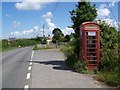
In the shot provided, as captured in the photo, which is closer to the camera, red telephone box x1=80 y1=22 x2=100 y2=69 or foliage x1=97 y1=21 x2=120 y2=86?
foliage x1=97 y1=21 x2=120 y2=86

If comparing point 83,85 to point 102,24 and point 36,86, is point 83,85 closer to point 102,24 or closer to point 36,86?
point 36,86

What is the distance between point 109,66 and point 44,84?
445cm

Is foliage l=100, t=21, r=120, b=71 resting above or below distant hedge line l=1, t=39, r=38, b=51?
above

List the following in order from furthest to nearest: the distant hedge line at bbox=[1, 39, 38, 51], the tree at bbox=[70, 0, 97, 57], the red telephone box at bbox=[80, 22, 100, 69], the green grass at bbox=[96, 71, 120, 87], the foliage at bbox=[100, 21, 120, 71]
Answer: the distant hedge line at bbox=[1, 39, 38, 51] < the tree at bbox=[70, 0, 97, 57] < the red telephone box at bbox=[80, 22, 100, 69] < the foliage at bbox=[100, 21, 120, 71] < the green grass at bbox=[96, 71, 120, 87]

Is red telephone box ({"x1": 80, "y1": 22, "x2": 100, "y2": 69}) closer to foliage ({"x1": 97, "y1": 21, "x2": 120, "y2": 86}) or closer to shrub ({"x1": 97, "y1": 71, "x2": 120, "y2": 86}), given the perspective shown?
foliage ({"x1": 97, "y1": 21, "x2": 120, "y2": 86})

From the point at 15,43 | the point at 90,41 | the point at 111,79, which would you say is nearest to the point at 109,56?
the point at 90,41

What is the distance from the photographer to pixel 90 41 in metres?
17.6

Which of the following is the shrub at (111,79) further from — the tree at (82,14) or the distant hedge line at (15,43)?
the distant hedge line at (15,43)

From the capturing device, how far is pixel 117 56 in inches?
603

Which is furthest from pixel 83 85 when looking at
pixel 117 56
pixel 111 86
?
pixel 117 56

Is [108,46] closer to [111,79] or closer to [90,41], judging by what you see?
[90,41]

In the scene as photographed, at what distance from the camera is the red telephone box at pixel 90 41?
683 inches

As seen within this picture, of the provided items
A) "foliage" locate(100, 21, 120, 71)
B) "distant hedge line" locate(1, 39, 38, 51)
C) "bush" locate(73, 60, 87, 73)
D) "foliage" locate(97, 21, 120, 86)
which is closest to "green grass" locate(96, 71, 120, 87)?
"foliage" locate(97, 21, 120, 86)

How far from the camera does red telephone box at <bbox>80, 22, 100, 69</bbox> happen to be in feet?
57.0
